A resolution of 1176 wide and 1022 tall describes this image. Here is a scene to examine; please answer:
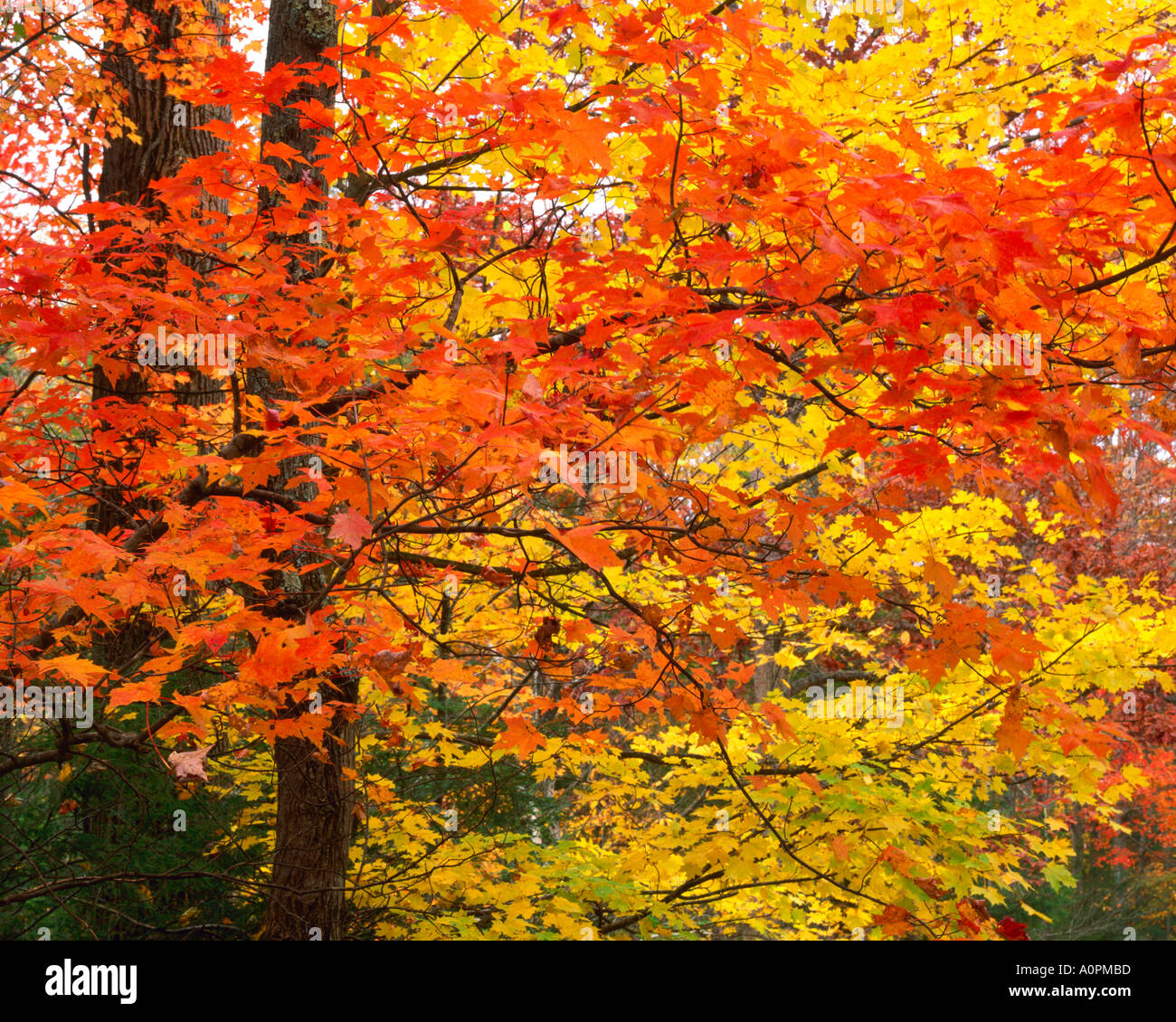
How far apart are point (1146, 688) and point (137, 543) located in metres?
15.4

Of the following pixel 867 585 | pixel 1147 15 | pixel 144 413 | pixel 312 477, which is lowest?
pixel 867 585

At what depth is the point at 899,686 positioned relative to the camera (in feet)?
18.4

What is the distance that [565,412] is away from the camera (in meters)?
2.67

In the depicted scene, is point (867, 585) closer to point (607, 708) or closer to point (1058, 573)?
point (607, 708)

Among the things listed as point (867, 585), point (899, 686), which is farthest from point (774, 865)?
point (867, 585)
